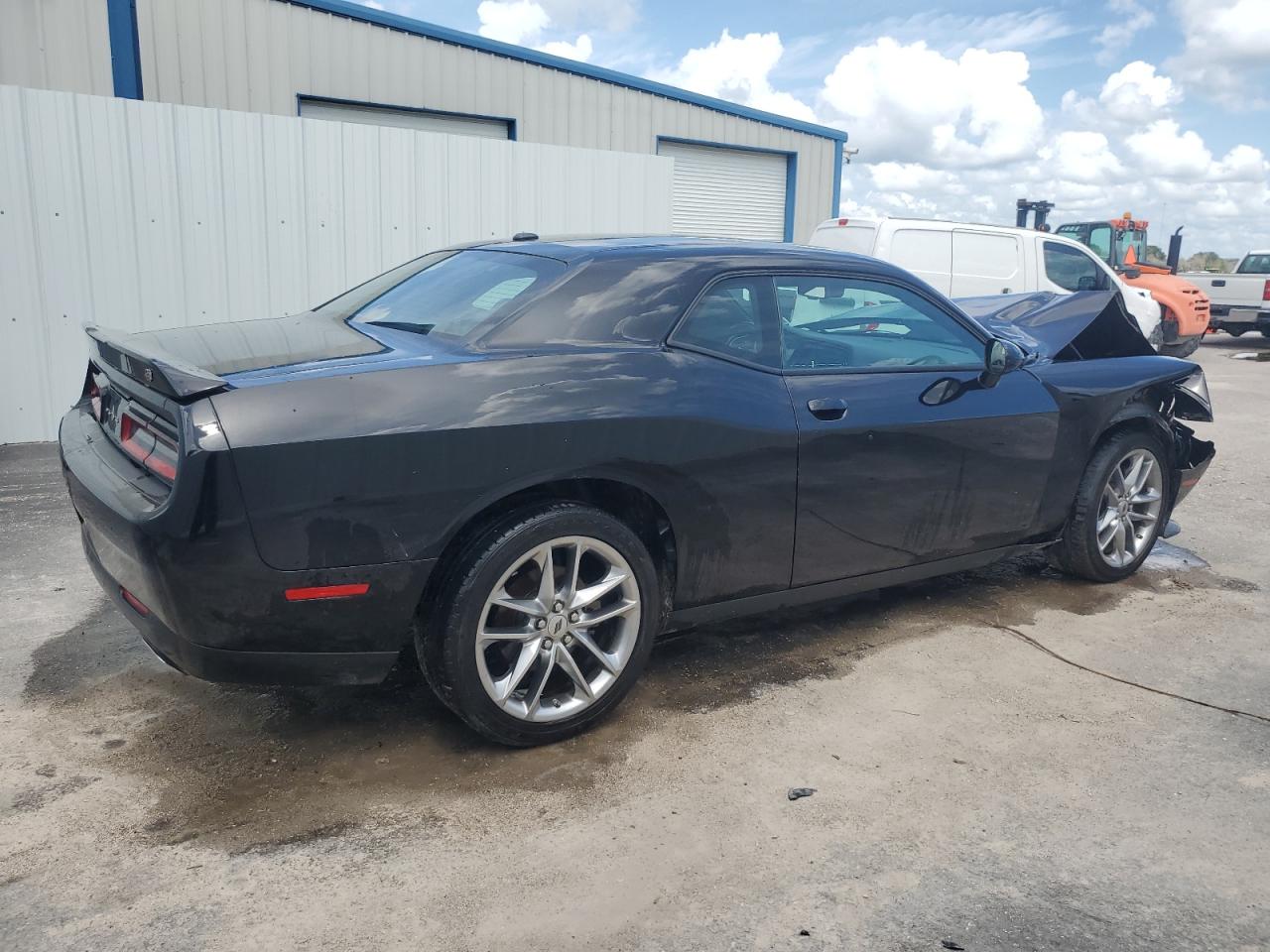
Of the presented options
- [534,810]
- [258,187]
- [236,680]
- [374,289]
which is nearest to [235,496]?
[236,680]

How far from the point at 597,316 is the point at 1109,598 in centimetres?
297

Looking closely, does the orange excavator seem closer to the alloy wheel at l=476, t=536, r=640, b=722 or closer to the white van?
the white van

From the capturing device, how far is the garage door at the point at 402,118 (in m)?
11.1

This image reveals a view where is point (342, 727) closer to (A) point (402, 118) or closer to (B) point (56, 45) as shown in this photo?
(B) point (56, 45)

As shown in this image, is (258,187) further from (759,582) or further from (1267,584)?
(1267,584)

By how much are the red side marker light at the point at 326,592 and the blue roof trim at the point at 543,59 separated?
31.4 feet

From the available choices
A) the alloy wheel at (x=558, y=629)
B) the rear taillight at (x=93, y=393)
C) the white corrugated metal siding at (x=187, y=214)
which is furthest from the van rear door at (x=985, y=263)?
the rear taillight at (x=93, y=393)

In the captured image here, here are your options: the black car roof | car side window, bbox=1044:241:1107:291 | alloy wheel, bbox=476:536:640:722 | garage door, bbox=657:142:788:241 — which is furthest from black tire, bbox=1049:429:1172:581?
garage door, bbox=657:142:788:241

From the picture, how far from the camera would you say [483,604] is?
296 cm

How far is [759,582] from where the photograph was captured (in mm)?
3633

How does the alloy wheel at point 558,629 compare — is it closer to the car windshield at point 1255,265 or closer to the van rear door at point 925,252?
the van rear door at point 925,252

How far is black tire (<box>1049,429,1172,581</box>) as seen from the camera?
4699 mm

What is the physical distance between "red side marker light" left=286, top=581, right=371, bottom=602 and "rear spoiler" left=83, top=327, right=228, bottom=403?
57 centimetres

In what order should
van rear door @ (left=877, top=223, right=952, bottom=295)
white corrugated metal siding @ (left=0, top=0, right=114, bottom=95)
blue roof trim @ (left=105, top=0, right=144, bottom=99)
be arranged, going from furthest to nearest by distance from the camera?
1. van rear door @ (left=877, top=223, right=952, bottom=295)
2. blue roof trim @ (left=105, top=0, right=144, bottom=99)
3. white corrugated metal siding @ (left=0, top=0, right=114, bottom=95)
